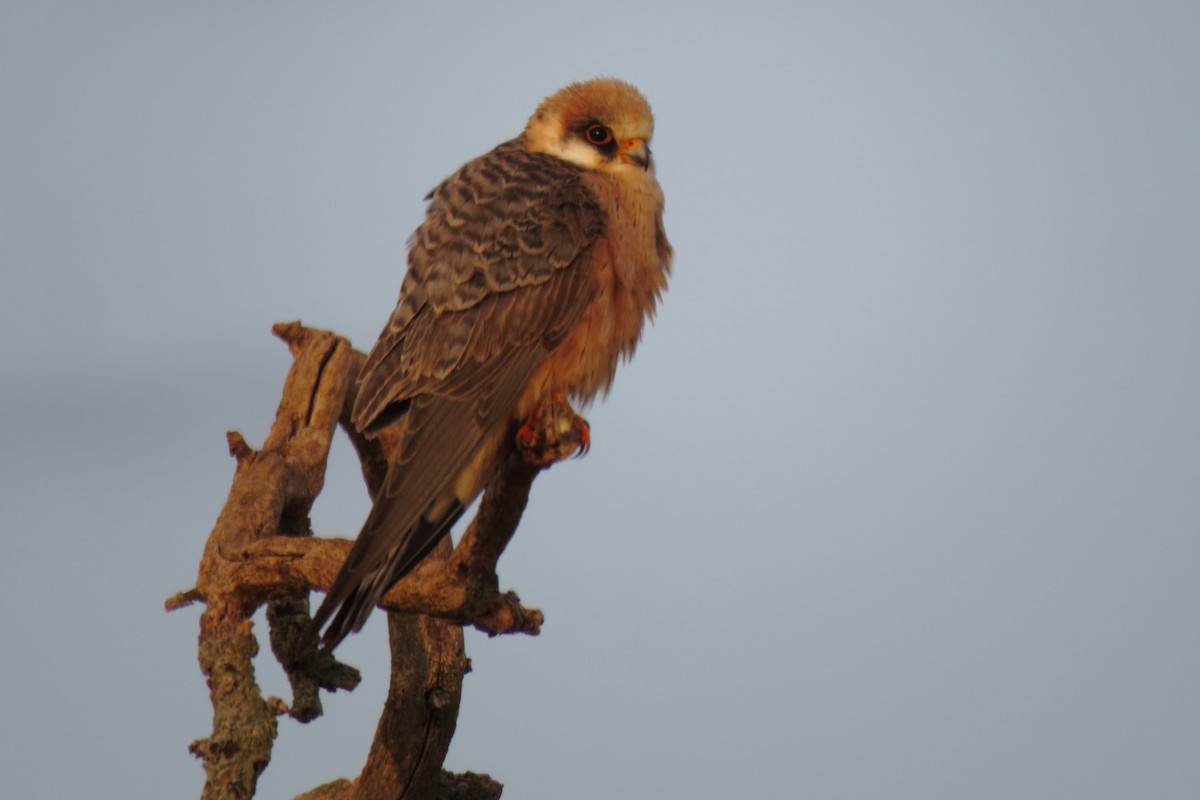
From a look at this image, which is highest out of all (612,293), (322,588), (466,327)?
(612,293)

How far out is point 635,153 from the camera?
361 cm

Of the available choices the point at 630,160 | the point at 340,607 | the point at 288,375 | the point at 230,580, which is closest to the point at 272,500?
the point at 230,580

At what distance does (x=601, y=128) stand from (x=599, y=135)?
0.07 ft

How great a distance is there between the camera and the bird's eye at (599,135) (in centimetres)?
366

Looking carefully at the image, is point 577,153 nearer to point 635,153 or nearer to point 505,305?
point 635,153

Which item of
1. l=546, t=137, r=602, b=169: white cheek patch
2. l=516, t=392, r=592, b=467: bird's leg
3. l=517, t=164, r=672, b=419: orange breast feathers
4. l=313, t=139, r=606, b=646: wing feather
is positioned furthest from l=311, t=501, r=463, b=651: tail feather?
l=546, t=137, r=602, b=169: white cheek patch

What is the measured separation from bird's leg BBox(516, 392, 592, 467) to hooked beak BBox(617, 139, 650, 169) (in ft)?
3.14

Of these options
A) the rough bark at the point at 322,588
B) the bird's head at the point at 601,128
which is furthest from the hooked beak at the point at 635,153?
the rough bark at the point at 322,588

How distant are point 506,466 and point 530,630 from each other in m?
0.42

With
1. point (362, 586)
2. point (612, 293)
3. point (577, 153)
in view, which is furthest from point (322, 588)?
point (577, 153)

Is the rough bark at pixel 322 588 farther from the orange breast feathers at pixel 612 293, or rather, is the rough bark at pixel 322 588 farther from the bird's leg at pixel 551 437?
the orange breast feathers at pixel 612 293

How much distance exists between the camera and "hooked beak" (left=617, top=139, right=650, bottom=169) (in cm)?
361

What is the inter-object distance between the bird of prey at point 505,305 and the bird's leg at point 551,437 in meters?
0.23

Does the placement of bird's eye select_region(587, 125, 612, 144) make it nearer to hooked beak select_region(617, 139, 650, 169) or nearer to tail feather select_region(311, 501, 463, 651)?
hooked beak select_region(617, 139, 650, 169)
